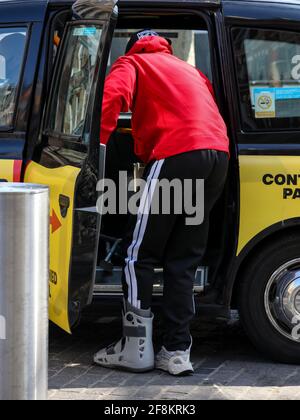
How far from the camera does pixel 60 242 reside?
4.25 meters

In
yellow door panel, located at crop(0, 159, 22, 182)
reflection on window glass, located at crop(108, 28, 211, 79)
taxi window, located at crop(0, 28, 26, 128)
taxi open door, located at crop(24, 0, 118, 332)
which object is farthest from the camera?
reflection on window glass, located at crop(108, 28, 211, 79)

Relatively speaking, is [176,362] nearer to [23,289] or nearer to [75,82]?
[23,289]

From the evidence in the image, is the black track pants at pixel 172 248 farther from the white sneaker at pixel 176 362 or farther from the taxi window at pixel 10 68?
the taxi window at pixel 10 68

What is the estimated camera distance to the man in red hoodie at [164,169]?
443 cm

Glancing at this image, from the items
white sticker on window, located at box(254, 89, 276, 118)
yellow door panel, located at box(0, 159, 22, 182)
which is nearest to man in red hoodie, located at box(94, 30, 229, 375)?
white sticker on window, located at box(254, 89, 276, 118)

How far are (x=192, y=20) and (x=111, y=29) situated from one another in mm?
981

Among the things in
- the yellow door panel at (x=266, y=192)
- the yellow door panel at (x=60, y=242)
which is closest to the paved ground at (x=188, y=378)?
the yellow door panel at (x=60, y=242)

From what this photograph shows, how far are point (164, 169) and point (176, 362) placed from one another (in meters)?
1.05

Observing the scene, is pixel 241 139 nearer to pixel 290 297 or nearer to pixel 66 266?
pixel 290 297

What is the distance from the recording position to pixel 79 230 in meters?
4.20

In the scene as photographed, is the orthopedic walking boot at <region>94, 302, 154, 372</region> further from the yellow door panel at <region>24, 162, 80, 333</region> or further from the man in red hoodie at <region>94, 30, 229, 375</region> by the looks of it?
the yellow door panel at <region>24, 162, 80, 333</region>

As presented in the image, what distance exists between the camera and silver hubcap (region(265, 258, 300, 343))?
15.2 feet

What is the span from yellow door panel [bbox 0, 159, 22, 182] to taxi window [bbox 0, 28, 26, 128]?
0.24m
